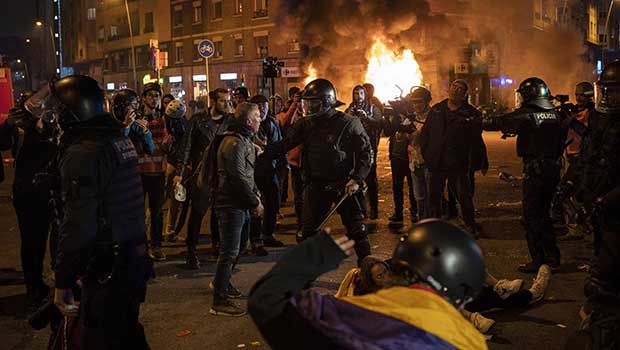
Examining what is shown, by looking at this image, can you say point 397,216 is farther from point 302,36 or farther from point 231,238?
point 302,36

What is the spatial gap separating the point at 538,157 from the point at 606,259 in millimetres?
2475

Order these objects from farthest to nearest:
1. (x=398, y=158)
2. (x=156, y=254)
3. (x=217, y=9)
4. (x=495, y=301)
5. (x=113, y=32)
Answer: (x=113, y=32), (x=217, y=9), (x=398, y=158), (x=156, y=254), (x=495, y=301)

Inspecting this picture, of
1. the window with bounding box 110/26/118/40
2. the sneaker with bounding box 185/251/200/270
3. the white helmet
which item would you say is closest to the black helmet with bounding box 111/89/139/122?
the white helmet

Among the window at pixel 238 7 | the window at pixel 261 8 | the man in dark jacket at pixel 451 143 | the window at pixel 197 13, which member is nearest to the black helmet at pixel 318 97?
the man in dark jacket at pixel 451 143

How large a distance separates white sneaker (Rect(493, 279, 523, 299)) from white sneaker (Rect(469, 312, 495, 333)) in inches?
19.7

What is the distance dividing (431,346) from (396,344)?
0.11 metres

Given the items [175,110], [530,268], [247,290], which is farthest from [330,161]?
[175,110]

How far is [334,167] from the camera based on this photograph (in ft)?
19.8

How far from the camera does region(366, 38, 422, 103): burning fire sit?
26.7m

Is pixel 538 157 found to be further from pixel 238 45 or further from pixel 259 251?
pixel 238 45

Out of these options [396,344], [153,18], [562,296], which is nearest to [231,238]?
[562,296]

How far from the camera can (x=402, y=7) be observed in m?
24.6

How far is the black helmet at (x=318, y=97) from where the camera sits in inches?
239

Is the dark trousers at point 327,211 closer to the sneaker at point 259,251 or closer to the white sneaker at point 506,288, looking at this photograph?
Answer: the white sneaker at point 506,288
